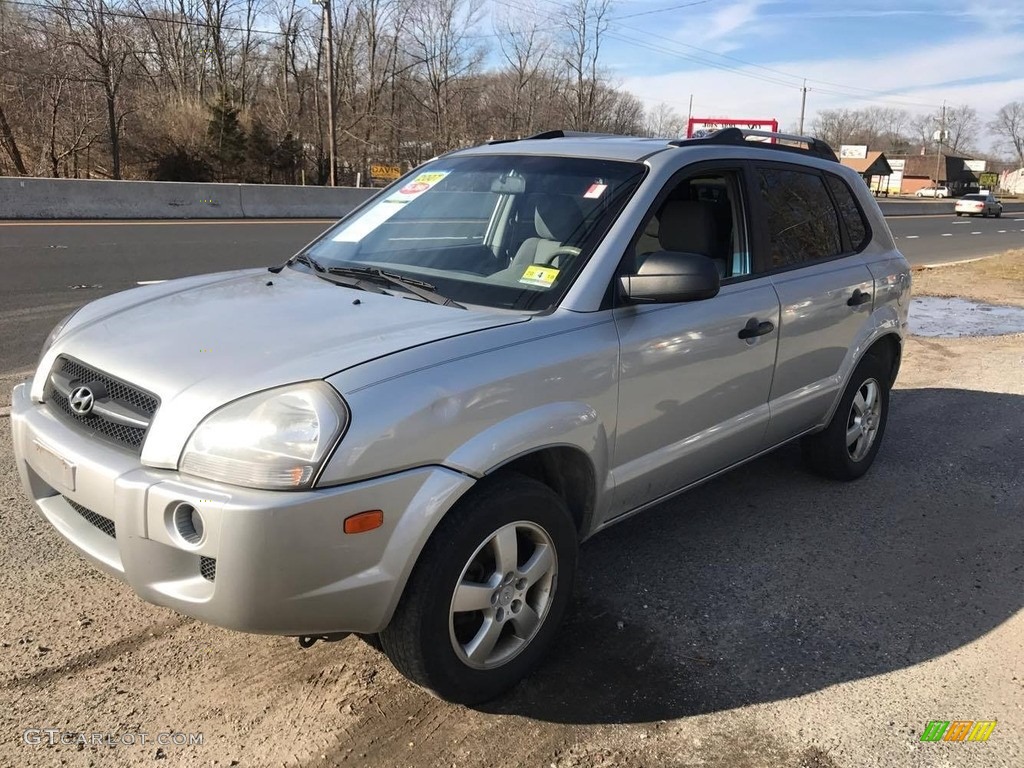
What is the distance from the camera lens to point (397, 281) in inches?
123

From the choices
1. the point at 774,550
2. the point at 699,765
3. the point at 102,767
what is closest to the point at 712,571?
the point at 774,550

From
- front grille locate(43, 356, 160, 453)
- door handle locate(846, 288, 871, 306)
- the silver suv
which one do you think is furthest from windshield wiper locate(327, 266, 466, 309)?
door handle locate(846, 288, 871, 306)

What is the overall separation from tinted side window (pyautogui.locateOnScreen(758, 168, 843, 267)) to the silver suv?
0.02 m

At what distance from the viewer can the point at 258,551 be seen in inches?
82.2

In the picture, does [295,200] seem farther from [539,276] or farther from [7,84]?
[539,276]

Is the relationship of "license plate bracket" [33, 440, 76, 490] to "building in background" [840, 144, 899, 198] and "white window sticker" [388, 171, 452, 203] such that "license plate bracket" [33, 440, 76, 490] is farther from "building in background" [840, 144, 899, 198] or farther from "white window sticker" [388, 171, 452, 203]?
"building in background" [840, 144, 899, 198]

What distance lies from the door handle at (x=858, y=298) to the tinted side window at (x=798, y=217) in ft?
0.78


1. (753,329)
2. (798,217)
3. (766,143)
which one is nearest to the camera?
(753,329)

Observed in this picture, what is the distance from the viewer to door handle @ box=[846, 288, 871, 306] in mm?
4340

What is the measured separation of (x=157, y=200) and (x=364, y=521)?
20.7m

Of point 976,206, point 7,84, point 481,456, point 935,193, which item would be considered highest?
point 7,84

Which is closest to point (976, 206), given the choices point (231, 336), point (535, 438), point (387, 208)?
point (387, 208)

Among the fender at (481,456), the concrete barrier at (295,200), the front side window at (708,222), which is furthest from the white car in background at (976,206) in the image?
the fender at (481,456)

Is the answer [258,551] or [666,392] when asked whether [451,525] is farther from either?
[666,392]
